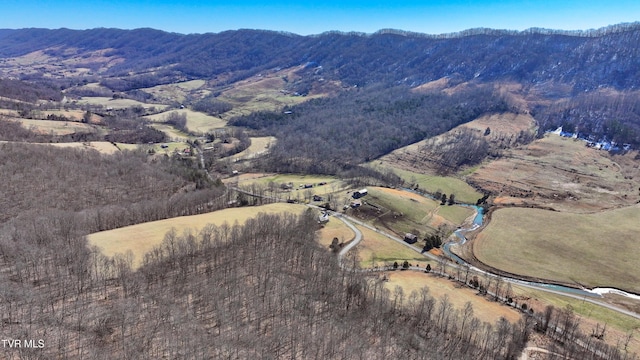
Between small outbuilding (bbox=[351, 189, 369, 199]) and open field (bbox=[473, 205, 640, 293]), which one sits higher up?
small outbuilding (bbox=[351, 189, 369, 199])

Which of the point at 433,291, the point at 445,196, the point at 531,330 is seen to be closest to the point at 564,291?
the point at 531,330

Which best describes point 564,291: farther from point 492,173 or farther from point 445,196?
point 492,173

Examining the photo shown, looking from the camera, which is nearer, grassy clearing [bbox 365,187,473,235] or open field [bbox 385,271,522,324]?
open field [bbox 385,271,522,324]

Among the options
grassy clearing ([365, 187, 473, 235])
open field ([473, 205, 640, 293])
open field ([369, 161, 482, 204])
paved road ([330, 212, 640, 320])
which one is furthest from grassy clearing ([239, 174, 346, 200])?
open field ([473, 205, 640, 293])

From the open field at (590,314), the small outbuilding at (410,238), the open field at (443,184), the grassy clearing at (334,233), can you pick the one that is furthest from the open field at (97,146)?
the open field at (590,314)

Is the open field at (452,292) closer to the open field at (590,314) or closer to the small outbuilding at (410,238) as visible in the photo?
the open field at (590,314)

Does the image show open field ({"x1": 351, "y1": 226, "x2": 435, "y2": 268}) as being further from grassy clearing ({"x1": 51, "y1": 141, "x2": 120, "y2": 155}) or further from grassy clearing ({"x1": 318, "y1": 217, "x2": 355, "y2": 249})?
grassy clearing ({"x1": 51, "y1": 141, "x2": 120, "y2": 155})

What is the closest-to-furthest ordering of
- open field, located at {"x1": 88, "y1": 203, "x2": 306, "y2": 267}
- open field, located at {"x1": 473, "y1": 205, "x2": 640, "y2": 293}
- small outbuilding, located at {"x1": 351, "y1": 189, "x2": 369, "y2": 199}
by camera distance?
open field, located at {"x1": 88, "y1": 203, "x2": 306, "y2": 267} < open field, located at {"x1": 473, "y1": 205, "x2": 640, "y2": 293} < small outbuilding, located at {"x1": 351, "y1": 189, "x2": 369, "y2": 199}
